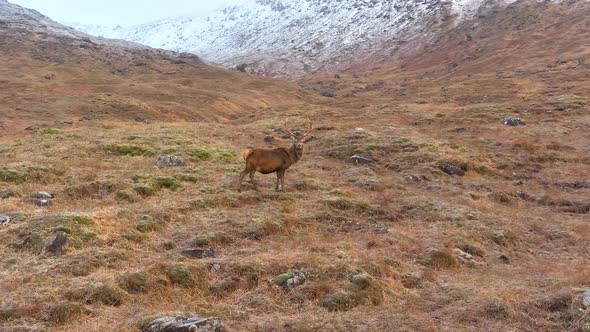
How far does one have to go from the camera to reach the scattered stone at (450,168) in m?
24.1

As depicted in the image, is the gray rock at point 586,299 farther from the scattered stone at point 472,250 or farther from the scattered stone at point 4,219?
the scattered stone at point 4,219

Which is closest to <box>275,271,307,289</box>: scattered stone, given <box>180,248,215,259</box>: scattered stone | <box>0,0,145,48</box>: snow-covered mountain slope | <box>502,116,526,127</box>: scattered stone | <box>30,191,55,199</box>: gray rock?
<box>180,248,215,259</box>: scattered stone

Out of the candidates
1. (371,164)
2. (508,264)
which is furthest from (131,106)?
(508,264)

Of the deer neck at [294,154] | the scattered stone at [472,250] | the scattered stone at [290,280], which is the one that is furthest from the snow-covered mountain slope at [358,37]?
the scattered stone at [290,280]

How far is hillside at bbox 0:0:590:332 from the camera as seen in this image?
368 inches

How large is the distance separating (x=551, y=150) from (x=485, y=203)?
13.2m

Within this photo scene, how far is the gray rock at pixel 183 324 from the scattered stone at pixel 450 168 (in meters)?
18.2

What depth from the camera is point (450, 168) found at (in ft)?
79.9

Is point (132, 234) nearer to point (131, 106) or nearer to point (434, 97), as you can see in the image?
point (131, 106)

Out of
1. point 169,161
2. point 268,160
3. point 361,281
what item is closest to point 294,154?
point 268,160

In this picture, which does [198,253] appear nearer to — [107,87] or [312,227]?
[312,227]

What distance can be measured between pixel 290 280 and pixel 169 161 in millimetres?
13401

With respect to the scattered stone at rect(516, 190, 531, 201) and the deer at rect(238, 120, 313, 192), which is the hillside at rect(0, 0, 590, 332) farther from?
the deer at rect(238, 120, 313, 192)

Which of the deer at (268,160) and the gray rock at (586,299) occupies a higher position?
the deer at (268,160)
